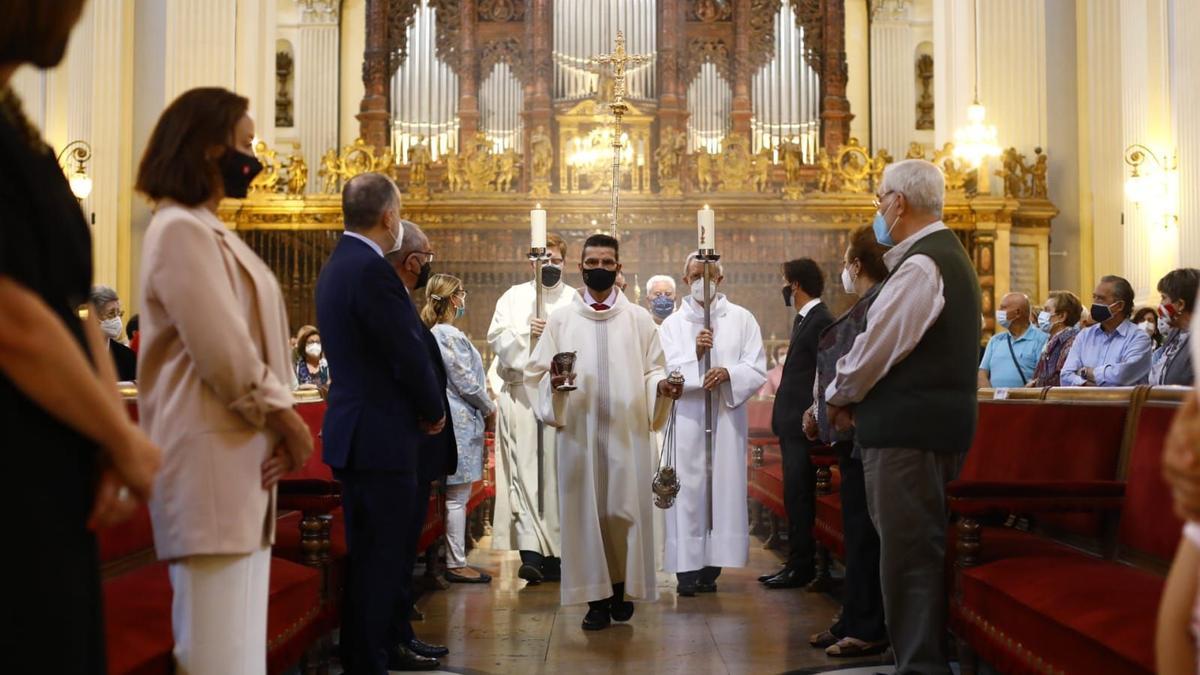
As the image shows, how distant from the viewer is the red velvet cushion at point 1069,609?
2830 millimetres

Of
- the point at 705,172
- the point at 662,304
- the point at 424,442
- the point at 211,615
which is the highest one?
the point at 705,172

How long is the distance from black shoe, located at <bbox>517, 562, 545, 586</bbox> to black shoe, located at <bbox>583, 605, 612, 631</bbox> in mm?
1415

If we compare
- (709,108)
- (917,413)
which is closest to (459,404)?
(917,413)

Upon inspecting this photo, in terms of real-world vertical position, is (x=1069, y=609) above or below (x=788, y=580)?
above

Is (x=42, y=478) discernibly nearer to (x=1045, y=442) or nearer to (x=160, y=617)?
(x=160, y=617)

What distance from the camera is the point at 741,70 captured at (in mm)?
16578

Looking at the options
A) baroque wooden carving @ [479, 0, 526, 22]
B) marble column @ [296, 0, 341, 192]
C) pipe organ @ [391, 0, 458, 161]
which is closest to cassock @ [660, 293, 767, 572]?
pipe organ @ [391, 0, 458, 161]

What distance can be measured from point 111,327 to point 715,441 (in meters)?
3.76

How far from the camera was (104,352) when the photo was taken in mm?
2082

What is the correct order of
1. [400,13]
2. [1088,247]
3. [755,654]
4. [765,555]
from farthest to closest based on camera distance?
[400,13]
[1088,247]
[765,555]
[755,654]

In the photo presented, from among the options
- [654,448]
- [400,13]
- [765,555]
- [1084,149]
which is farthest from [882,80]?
[654,448]

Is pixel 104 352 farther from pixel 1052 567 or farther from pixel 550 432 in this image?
pixel 550 432

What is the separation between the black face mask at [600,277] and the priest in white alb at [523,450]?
4.26ft

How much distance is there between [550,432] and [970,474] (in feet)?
7.65
